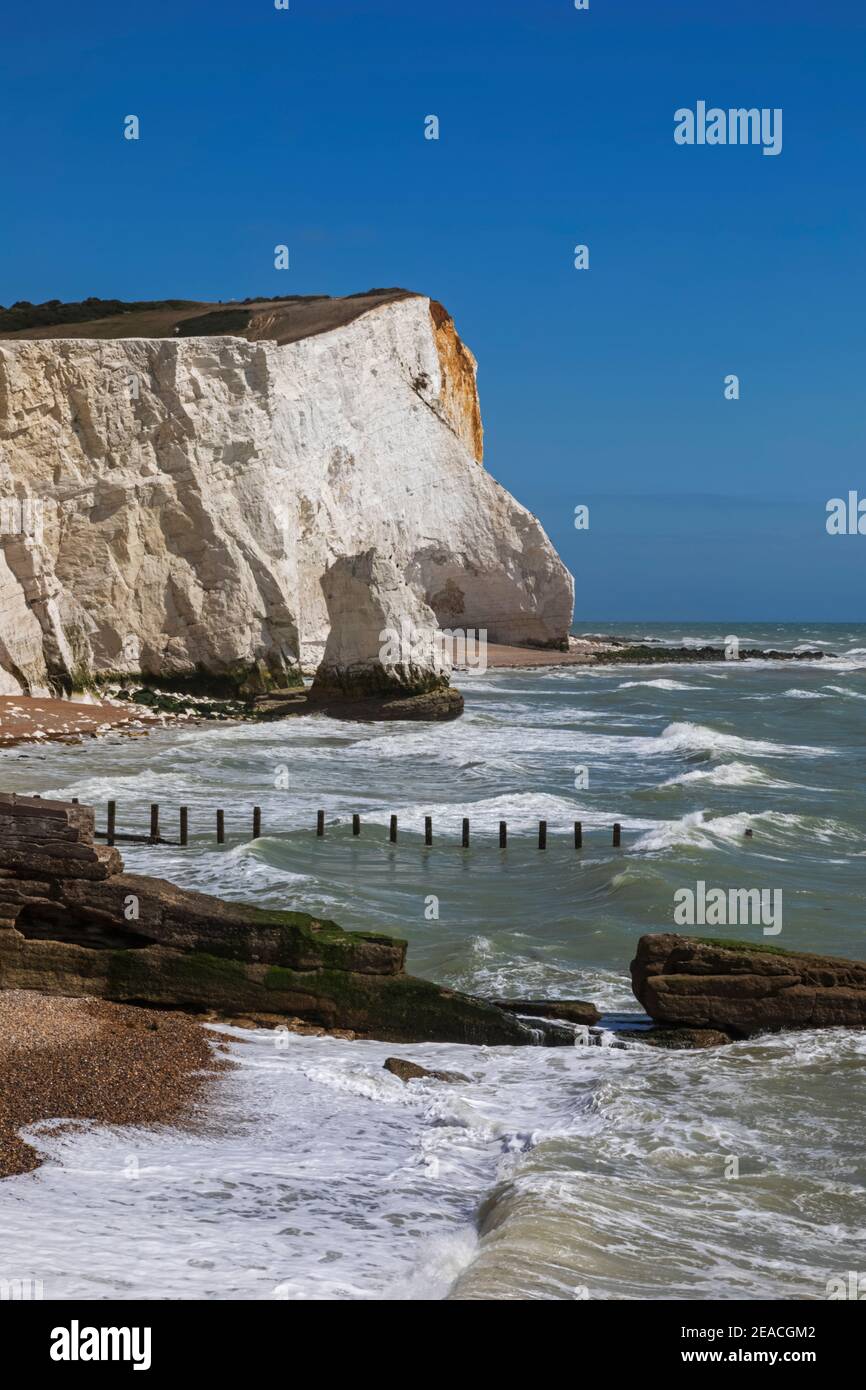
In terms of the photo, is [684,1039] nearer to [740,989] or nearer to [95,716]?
[740,989]

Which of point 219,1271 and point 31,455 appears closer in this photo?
point 219,1271

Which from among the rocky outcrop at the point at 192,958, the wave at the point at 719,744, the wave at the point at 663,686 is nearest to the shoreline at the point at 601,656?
the wave at the point at 663,686

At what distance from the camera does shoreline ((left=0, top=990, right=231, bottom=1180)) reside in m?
8.78

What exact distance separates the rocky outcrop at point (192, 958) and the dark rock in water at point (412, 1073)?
3.06 ft

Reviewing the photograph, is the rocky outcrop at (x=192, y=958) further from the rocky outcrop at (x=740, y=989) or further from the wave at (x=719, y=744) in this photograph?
the wave at (x=719, y=744)

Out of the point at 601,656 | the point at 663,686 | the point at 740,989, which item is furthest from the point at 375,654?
the point at 601,656

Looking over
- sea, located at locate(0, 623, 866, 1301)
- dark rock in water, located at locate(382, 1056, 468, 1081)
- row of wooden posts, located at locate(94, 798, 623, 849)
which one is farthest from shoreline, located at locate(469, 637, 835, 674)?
dark rock in water, located at locate(382, 1056, 468, 1081)

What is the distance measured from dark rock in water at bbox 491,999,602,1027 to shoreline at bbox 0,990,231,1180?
2.82m

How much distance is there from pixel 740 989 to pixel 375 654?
31223mm

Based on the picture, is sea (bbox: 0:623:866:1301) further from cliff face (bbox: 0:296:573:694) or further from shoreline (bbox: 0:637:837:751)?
cliff face (bbox: 0:296:573:694)

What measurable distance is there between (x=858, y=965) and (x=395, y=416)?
169 ft

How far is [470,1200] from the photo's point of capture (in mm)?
8242
